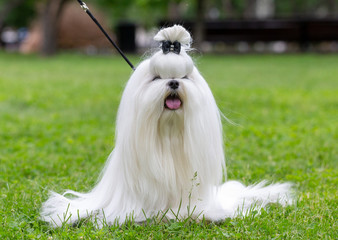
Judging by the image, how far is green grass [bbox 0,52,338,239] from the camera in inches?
119

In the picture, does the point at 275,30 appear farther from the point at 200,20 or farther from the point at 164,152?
the point at 164,152

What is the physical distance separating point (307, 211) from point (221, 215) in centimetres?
64

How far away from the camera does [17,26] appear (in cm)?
3306

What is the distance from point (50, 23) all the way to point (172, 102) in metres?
20.9

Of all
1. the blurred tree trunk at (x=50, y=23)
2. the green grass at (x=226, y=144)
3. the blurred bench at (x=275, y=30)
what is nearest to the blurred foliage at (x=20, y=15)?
the blurred tree trunk at (x=50, y=23)

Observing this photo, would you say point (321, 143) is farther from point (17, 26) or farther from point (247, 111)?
point (17, 26)

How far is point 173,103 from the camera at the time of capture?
2803 millimetres

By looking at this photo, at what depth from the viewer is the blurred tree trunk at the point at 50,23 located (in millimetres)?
22078

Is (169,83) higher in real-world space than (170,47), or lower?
lower

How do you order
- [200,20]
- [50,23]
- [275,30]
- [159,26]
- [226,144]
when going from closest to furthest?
1. [226,144]
2. [200,20]
3. [159,26]
4. [50,23]
5. [275,30]

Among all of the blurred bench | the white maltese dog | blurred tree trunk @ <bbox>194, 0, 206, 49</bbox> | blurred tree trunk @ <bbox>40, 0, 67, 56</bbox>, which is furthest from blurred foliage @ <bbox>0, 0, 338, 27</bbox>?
the white maltese dog

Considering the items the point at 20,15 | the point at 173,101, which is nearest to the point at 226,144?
the point at 173,101

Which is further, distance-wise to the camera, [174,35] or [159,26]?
[159,26]

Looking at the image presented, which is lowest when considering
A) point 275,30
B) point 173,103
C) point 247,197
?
point 275,30
